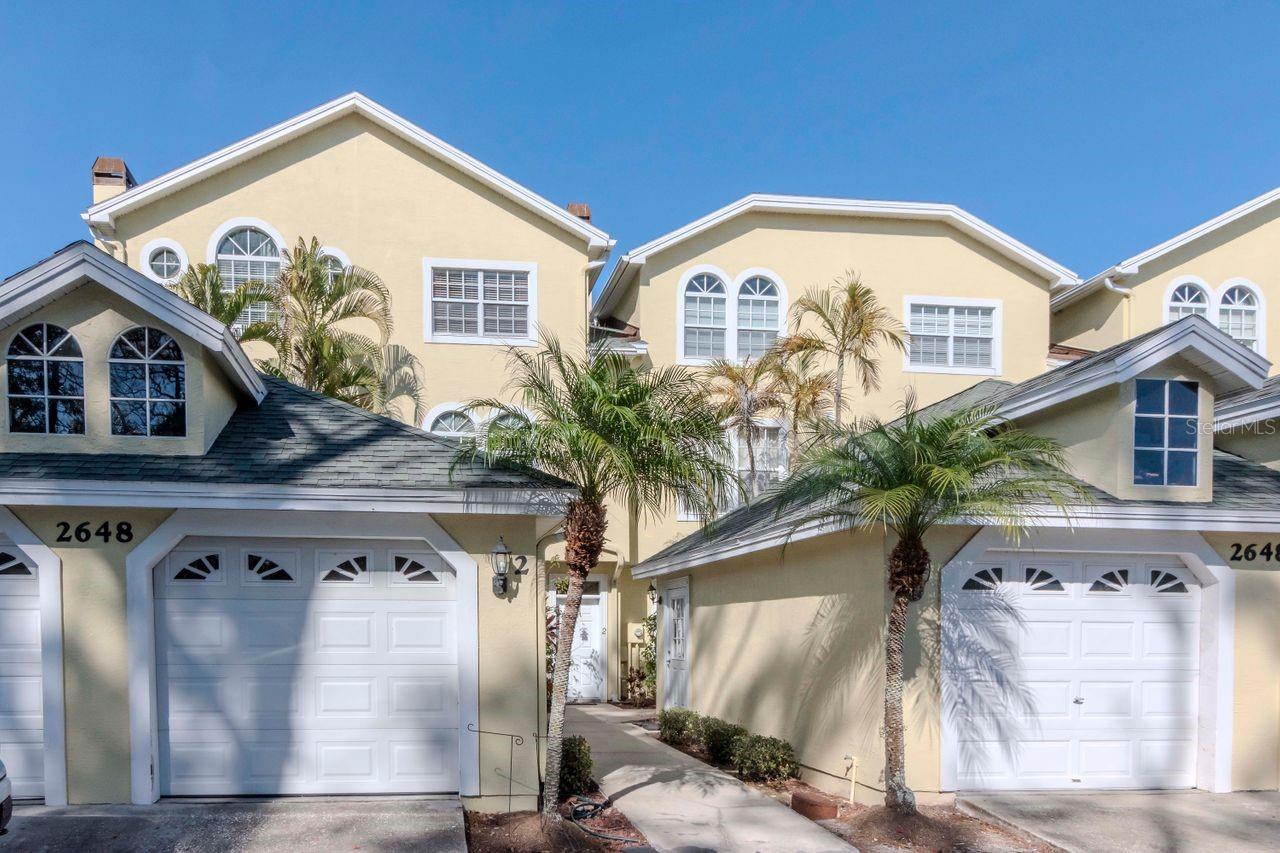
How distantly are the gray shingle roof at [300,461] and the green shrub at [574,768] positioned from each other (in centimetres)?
289

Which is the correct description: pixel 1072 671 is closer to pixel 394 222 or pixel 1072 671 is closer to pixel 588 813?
pixel 588 813

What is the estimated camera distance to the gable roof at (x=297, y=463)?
8508mm

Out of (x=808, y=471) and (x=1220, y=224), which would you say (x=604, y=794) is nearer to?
(x=808, y=471)

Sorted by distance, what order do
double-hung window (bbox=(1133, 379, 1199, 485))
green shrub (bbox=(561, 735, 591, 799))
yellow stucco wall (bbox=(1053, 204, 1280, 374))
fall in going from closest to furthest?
green shrub (bbox=(561, 735, 591, 799))
double-hung window (bbox=(1133, 379, 1199, 485))
yellow stucco wall (bbox=(1053, 204, 1280, 374))

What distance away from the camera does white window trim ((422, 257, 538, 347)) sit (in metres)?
18.7

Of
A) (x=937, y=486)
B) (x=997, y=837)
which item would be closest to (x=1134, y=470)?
(x=937, y=486)

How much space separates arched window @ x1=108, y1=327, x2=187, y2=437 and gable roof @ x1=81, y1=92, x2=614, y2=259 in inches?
402

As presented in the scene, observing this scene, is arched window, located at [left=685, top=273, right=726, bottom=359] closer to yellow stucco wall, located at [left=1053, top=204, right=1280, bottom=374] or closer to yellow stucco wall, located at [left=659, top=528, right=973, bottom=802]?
yellow stucco wall, located at [left=659, top=528, right=973, bottom=802]

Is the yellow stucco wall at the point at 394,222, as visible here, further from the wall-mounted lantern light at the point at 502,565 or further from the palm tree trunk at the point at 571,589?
the palm tree trunk at the point at 571,589

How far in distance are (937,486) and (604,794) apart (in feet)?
16.1

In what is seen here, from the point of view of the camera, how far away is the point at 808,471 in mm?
9234

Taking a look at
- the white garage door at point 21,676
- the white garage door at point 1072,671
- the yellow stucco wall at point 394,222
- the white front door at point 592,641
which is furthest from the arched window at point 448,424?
the white garage door at point 1072,671

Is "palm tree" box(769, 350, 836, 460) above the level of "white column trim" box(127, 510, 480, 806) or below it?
above

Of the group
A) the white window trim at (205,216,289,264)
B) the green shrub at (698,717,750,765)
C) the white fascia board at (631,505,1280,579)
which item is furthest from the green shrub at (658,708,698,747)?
the white window trim at (205,216,289,264)
